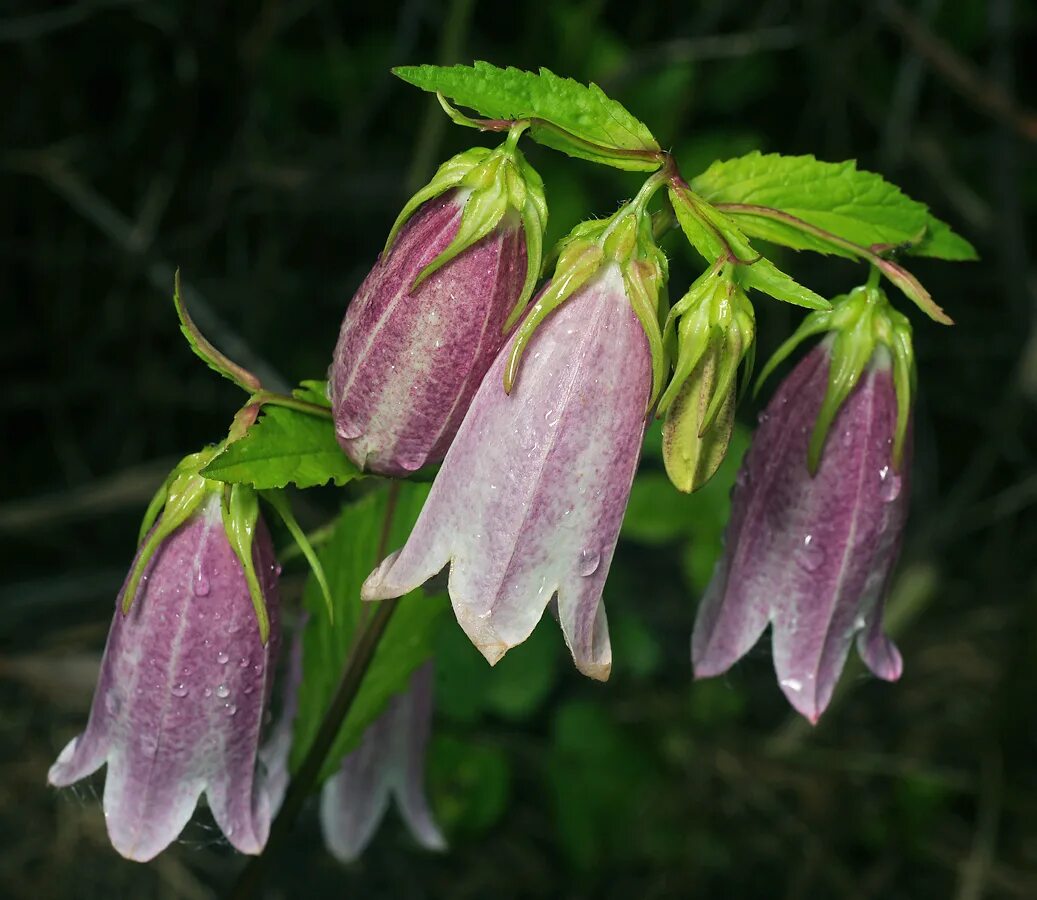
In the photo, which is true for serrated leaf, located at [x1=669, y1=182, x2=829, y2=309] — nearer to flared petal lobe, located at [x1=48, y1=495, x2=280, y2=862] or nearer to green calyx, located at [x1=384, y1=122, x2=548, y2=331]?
green calyx, located at [x1=384, y1=122, x2=548, y2=331]

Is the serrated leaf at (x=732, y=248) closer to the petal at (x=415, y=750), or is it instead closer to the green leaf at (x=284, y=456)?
the green leaf at (x=284, y=456)

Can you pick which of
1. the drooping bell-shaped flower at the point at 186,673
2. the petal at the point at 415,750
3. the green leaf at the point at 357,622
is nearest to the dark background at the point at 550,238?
the petal at the point at 415,750

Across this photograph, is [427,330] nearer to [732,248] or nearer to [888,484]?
[732,248]

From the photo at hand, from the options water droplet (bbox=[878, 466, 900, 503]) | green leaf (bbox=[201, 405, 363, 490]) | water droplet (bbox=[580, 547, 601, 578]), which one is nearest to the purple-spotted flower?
water droplet (bbox=[878, 466, 900, 503])

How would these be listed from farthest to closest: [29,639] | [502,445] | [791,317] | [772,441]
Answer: [791,317] < [29,639] < [772,441] < [502,445]

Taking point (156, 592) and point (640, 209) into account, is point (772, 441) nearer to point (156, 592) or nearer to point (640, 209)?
point (640, 209)

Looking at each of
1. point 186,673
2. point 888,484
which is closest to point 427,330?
point 186,673

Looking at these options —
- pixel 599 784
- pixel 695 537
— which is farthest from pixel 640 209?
pixel 599 784
